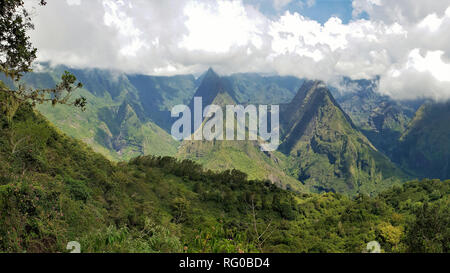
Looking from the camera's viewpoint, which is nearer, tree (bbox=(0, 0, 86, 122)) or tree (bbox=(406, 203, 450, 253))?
tree (bbox=(0, 0, 86, 122))

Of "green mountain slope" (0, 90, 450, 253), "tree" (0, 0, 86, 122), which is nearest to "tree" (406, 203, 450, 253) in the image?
"green mountain slope" (0, 90, 450, 253)

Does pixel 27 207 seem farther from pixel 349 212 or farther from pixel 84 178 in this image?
pixel 349 212

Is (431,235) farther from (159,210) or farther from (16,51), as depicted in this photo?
(159,210)

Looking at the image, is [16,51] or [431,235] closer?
[16,51]

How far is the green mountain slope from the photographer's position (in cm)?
1087

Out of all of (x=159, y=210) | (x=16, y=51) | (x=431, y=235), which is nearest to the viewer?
(x=16, y=51)

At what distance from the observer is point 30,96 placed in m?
12.3

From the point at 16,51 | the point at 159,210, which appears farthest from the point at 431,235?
the point at 159,210

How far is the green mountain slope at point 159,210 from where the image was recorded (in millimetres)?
10870

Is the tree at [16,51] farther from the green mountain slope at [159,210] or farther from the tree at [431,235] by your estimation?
the tree at [431,235]

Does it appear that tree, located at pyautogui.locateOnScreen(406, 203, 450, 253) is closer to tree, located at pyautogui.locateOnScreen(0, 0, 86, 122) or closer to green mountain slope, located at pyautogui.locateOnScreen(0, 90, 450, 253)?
green mountain slope, located at pyautogui.locateOnScreen(0, 90, 450, 253)

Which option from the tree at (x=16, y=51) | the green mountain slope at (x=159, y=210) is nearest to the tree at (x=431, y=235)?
the green mountain slope at (x=159, y=210)

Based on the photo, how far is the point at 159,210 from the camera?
4906 centimetres
